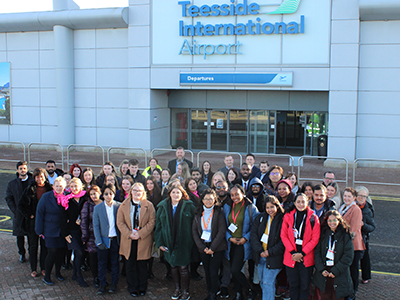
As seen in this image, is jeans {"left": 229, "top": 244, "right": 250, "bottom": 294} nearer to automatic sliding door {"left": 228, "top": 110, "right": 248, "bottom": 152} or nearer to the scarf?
the scarf

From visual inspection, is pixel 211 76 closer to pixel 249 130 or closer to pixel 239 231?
pixel 249 130

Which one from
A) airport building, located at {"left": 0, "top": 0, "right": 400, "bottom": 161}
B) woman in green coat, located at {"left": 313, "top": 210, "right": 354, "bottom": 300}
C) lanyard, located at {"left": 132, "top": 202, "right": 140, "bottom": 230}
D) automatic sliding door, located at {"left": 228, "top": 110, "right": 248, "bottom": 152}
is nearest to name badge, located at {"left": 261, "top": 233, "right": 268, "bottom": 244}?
woman in green coat, located at {"left": 313, "top": 210, "right": 354, "bottom": 300}

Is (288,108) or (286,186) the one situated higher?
(288,108)

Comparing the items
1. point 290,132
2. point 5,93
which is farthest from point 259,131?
point 5,93

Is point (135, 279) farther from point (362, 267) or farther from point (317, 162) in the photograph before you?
point (317, 162)

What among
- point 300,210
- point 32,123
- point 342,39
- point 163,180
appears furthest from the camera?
point 32,123

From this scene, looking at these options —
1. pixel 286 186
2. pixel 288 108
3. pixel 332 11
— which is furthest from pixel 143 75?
pixel 286 186

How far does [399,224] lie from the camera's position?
35.2 ft

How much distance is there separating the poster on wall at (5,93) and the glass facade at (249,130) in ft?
30.3

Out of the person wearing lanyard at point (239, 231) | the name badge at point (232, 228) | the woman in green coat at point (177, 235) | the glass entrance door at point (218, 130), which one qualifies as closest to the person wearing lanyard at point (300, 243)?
the person wearing lanyard at point (239, 231)

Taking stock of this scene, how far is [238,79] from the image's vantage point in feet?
62.7

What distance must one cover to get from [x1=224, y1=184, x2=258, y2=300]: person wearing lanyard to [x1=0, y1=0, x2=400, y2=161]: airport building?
42.3ft

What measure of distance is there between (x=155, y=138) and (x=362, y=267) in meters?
15.2

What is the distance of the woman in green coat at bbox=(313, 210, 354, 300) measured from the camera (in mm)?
5797
